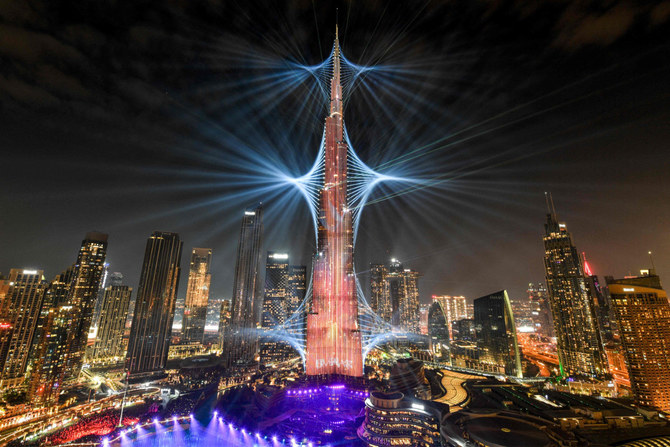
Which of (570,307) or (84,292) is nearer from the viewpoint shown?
(84,292)

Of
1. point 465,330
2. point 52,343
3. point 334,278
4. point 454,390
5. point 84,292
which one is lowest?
point 454,390

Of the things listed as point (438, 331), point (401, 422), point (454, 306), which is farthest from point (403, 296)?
point (401, 422)

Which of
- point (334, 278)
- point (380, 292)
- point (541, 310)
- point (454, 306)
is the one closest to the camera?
point (334, 278)

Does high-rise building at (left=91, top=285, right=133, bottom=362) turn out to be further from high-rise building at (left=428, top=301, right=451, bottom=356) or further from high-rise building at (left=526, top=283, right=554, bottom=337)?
high-rise building at (left=526, top=283, right=554, bottom=337)

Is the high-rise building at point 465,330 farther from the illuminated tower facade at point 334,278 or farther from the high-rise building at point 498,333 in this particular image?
the illuminated tower facade at point 334,278

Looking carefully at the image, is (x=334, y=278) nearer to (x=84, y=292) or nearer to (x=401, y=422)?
(x=401, y=422)

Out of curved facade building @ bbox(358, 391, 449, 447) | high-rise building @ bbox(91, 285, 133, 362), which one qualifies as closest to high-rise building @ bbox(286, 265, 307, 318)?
high-rise building @ bbox(91, 285, 133, 362)

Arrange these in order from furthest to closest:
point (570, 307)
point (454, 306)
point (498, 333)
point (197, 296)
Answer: point (454, 306), point (197, 296), point (570, 307), point (498, 333)
